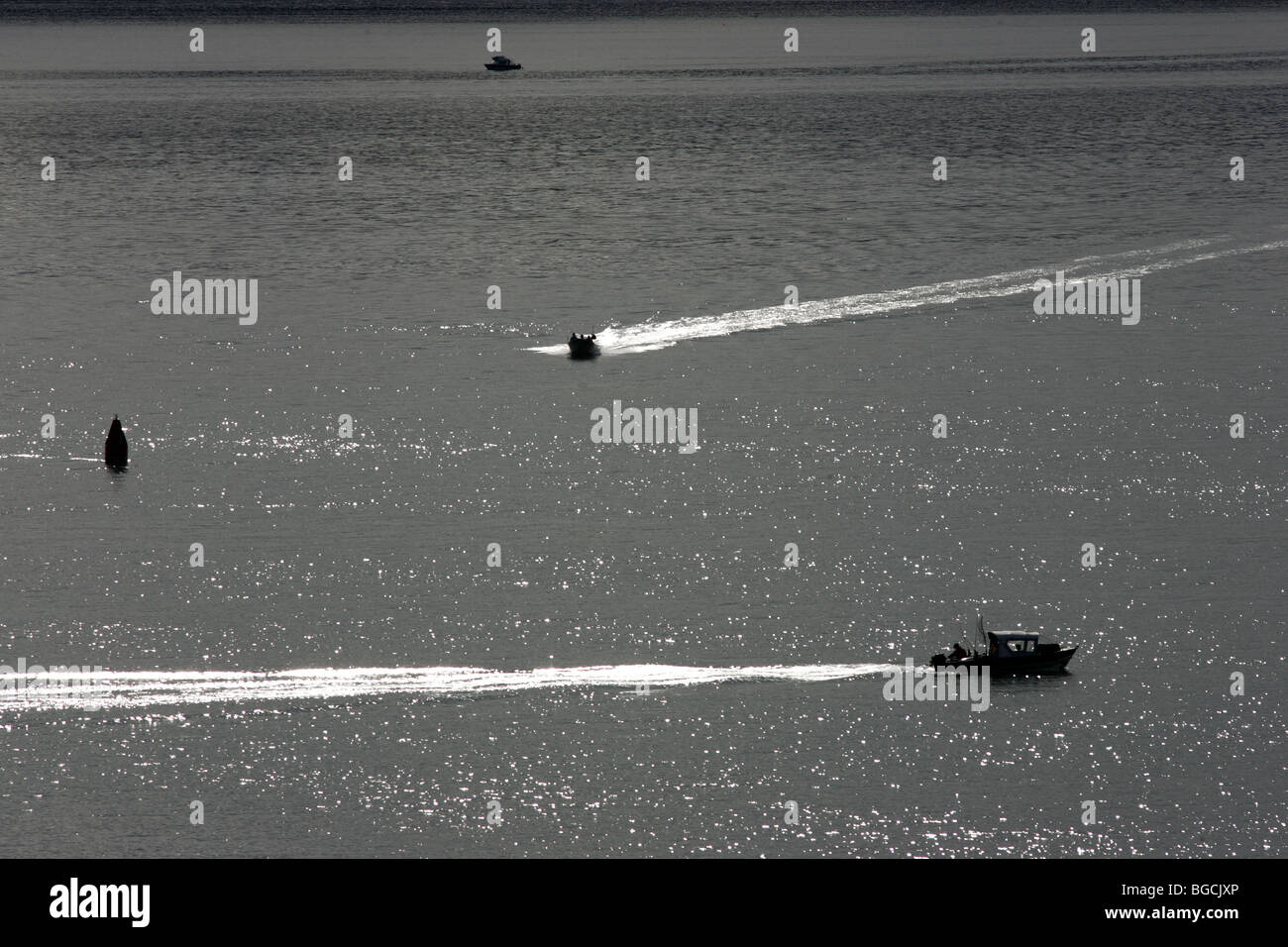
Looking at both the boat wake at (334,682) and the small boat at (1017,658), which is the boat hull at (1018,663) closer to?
the small boat at (1017,658)

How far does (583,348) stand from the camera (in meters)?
85.2

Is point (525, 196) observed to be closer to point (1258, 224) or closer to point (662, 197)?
point (662, 197)

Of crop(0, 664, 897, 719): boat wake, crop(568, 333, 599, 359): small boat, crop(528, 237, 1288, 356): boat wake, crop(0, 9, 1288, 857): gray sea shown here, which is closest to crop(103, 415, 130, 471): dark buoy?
crop(0, 9, 1288, 857): gray sea

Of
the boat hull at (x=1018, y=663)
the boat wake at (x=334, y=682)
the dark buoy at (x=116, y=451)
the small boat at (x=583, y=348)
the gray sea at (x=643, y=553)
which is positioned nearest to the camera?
the gray sea at (x=643, y=553)

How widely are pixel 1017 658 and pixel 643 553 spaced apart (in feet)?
46.0

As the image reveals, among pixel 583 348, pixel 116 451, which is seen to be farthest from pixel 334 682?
pixel 583 348

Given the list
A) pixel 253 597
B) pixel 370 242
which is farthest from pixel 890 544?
pixel 370 242

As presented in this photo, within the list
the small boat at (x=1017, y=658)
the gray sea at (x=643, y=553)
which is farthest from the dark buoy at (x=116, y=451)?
the small boat at (x=1017, y=658)

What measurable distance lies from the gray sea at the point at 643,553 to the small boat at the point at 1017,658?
2.43 feet

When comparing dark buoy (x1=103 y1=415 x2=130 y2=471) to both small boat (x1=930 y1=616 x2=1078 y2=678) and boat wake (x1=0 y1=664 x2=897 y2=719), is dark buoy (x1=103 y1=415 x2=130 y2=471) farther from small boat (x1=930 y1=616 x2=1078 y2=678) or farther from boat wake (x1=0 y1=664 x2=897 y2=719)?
small boat (x1=930 y1=616 x2=1078 y2=678)

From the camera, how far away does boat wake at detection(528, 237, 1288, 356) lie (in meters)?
90.5

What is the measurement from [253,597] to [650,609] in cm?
1218

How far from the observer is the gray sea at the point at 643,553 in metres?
41.3

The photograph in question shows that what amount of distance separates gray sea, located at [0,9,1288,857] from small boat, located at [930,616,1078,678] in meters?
0.74
